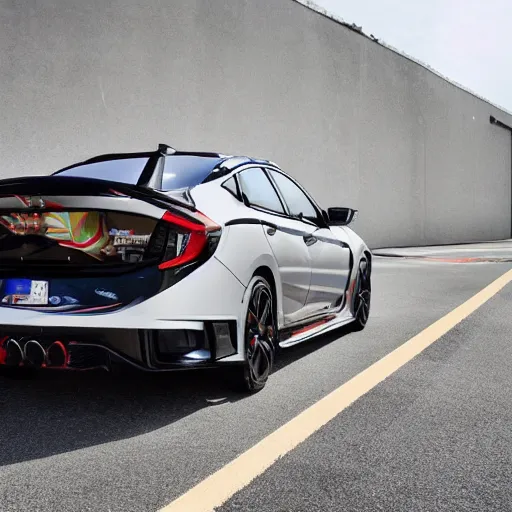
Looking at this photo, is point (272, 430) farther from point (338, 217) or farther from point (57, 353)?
point (338, 217)

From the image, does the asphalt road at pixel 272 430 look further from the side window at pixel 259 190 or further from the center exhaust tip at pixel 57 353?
the side window at pixel 259 190

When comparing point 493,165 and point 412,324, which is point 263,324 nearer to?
point 412,324

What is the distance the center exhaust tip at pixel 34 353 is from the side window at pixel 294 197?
2.27 metres

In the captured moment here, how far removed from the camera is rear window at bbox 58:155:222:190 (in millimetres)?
4566

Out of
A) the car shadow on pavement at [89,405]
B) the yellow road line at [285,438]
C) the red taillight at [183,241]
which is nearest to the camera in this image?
the yellow road line at [285,438]

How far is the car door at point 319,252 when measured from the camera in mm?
5662

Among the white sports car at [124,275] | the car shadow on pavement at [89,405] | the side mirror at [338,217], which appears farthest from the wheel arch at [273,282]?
the side mirror at [338,217]

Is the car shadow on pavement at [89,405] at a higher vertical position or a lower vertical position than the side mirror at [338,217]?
lower

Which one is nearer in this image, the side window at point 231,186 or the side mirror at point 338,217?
the side window at point 231,186

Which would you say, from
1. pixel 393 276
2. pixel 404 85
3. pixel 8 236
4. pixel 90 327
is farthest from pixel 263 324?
pixel 404 85

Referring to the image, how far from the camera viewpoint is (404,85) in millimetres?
29672

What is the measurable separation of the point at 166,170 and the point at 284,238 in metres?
0.89

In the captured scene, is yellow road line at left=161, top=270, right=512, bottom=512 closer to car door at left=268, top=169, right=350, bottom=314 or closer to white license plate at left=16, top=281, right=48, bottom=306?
car door at left=268, top=169, right=350, bottom=314

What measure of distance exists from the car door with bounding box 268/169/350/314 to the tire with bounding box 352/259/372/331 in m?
0.44
